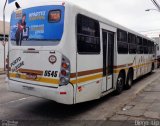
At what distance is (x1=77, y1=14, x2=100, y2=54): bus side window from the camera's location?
7.61 meters

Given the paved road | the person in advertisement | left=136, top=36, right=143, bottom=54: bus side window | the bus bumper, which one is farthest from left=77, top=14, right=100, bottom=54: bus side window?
left=136, top=36, right=143, bottom=54: bus side window

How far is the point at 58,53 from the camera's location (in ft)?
23.5

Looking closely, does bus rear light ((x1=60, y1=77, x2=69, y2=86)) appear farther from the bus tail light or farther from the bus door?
the bus door

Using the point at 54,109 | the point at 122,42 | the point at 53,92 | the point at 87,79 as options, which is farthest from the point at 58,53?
the point at 122,42

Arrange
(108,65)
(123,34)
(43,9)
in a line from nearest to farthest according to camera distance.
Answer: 1. (43,9)
2. (108,65)
3. (123,34)

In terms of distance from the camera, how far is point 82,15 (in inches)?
306

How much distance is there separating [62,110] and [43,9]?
3.14 meters

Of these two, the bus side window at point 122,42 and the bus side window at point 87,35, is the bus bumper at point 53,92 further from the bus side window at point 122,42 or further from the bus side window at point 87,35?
the bus side window at point 122,42

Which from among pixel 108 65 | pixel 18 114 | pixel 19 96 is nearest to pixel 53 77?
pixel 18 114

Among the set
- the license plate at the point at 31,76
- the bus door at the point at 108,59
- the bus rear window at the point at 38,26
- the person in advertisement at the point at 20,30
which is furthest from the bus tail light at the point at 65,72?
the bus door at the point at 108,59

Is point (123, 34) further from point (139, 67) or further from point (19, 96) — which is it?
point (19, 96)

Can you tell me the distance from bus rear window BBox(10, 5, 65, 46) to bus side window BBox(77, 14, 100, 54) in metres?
0.63

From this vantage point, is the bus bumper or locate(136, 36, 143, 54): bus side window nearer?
the bus bumper

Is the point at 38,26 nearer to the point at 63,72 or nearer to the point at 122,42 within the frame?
the point at 63,72
